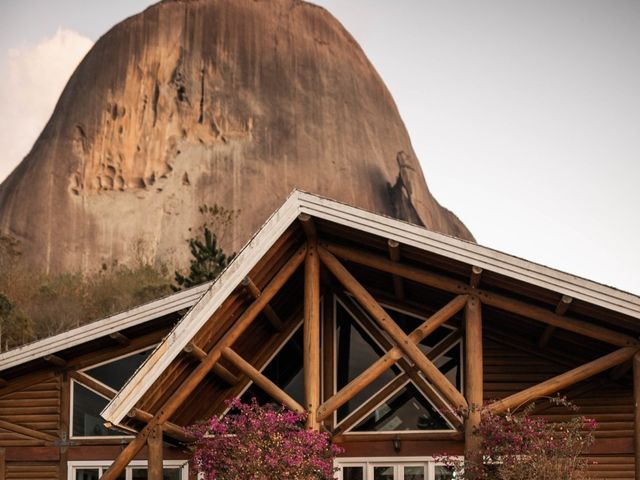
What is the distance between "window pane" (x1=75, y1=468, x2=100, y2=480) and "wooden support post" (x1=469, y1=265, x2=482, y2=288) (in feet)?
23.1

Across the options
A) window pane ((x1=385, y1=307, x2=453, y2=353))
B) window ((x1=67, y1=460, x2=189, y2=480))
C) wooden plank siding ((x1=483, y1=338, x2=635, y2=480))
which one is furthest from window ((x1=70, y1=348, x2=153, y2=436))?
wooden plank siding ((x1=483, y1=338, x2=635, y2=480))

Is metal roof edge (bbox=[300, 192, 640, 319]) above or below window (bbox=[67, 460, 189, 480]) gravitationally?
above

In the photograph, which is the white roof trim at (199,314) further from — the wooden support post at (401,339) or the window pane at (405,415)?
the window pane at (405,415)

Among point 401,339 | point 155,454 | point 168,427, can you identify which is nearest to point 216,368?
point 168,427

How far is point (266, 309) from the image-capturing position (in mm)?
14305

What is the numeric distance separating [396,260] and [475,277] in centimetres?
120

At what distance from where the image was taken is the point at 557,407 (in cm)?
1470

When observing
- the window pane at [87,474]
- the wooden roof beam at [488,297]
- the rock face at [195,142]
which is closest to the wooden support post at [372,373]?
the wooden roof beam at [488,297]

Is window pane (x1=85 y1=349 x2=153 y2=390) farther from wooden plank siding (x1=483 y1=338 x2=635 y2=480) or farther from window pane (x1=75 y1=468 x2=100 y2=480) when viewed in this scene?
wooden plank siding (x1=483 y1=338 x2=635 y2=480)

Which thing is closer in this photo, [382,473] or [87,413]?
[382,473]

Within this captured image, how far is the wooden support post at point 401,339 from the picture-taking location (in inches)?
509

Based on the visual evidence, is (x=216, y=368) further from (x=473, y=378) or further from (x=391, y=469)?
(x=473, y=378)

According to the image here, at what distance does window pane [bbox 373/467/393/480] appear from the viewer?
1489 centimetres

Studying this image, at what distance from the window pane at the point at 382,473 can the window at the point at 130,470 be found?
295cm
